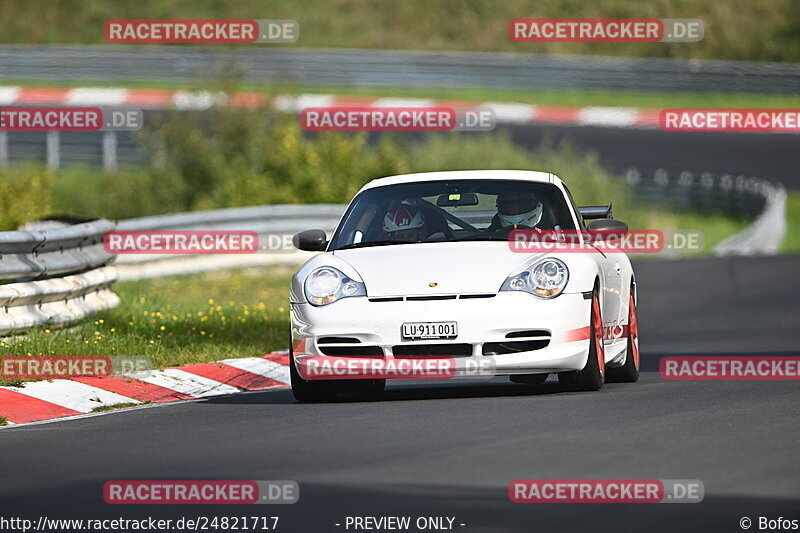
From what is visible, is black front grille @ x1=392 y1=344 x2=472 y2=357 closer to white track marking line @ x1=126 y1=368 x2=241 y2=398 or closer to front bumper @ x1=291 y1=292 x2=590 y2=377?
front bumper @ x1=291 y1=292 x2=590 y2=377

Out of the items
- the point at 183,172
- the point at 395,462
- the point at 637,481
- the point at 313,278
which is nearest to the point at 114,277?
the point at 313,278

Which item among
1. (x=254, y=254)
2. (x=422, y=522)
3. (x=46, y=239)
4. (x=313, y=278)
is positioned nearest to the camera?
(x=422, y=522)

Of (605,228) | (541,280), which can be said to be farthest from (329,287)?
(605,228)

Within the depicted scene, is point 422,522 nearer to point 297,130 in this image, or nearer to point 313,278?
point 313,278

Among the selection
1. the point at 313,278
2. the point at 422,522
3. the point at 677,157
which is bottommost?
the point at 422,522

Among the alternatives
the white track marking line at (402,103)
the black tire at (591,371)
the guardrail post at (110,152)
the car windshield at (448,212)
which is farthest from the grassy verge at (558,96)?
the black tire at (591,371)

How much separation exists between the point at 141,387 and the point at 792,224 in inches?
835

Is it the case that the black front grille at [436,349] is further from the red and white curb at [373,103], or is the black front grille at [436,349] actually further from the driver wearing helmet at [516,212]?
the red and white curb at [373,103]

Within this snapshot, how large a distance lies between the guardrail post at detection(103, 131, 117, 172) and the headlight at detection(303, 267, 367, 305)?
67.8 feet

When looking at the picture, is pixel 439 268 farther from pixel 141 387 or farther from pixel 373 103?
pixel 373 103

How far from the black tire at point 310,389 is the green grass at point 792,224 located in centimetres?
1872

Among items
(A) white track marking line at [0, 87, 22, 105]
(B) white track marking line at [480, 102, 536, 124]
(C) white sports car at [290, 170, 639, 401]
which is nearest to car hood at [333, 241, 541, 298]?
(C) white sports car at [290, 170, 639, 401]

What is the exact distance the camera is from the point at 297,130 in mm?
29344

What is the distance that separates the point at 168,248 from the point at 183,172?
8.56 meters
